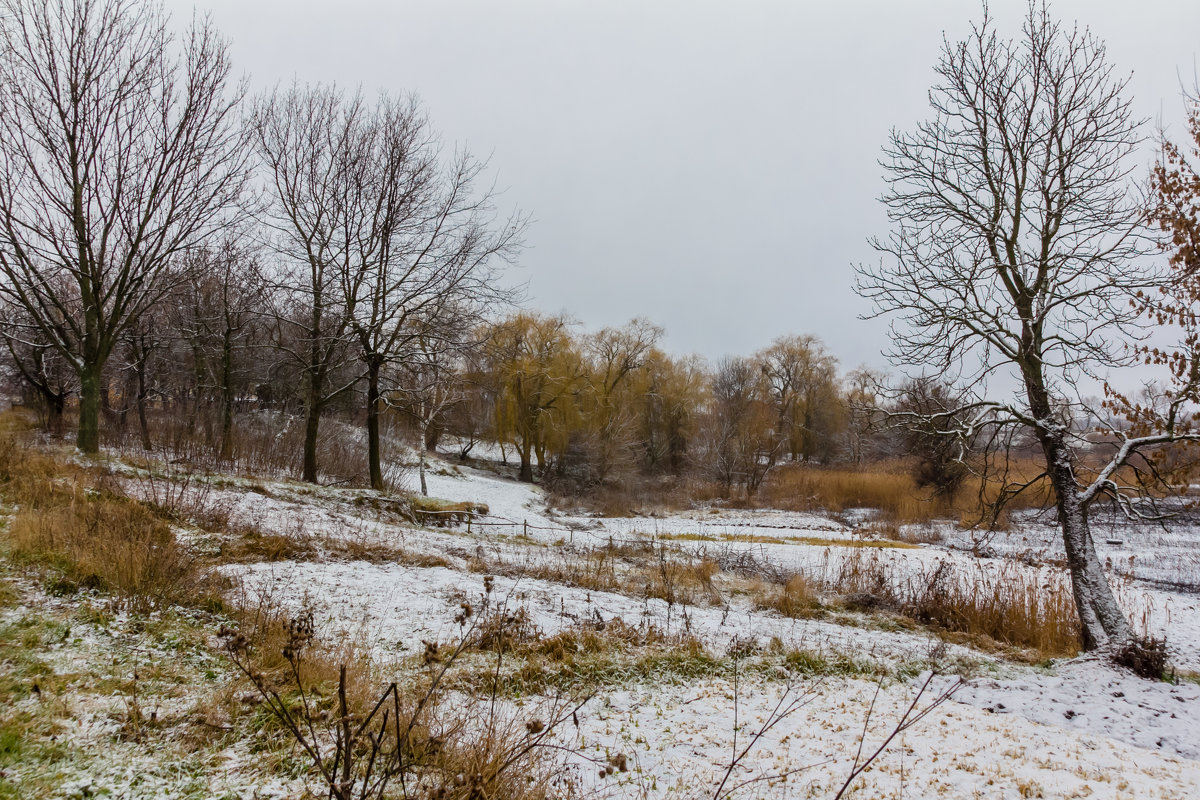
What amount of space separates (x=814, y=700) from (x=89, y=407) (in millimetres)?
14002

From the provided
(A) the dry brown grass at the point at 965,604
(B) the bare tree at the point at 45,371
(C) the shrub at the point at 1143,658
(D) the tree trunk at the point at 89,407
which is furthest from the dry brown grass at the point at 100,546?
(B) the bare tree at the point at 45,371

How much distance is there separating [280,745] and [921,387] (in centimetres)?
761

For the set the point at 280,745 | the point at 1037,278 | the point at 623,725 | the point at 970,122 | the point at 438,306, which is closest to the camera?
the point at 280,745

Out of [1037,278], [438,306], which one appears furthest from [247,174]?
Result: [1037,278]

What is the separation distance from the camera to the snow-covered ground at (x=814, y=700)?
3.59 metres

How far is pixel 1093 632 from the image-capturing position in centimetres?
665

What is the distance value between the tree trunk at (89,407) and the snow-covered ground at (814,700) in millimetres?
4338

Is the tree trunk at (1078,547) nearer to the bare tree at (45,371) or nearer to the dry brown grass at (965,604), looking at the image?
the dry brown grass at (965,604)

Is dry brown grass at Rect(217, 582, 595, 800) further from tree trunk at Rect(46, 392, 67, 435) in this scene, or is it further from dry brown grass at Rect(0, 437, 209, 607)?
tree trunk at Rect(46, 392, 67, 435)

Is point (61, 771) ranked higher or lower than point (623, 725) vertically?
higher

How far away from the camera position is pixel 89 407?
11.6 m

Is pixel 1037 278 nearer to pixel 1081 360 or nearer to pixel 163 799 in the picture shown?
pixel 1081 360

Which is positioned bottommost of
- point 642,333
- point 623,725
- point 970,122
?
point 623,725

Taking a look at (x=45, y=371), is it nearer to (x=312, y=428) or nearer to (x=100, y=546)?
(x=312, y=428)
